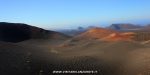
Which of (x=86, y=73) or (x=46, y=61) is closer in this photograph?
(x=86, y=73)

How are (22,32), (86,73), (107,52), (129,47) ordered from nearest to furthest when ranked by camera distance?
1. (86,73)
2. (107,52)
3. (129,47)
4. (22,32)

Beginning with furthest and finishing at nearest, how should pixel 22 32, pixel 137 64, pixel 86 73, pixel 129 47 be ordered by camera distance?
pixel 22 32 → pixel 129 47 → pixel 137 64 → pixel 86 73

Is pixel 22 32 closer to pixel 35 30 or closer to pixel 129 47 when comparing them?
pixel 35 30

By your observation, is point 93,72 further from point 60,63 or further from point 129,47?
point 129,47

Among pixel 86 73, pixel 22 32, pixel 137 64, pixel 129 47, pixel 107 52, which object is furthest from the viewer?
pixel 22 32

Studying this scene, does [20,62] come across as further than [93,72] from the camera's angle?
Yes

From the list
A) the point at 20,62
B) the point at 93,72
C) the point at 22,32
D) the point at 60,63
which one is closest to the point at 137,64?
the point at 93,72

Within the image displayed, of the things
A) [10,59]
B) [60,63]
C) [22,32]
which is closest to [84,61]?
[60,63]

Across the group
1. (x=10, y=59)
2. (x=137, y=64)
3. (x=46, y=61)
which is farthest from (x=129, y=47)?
(x=10, y=59)
